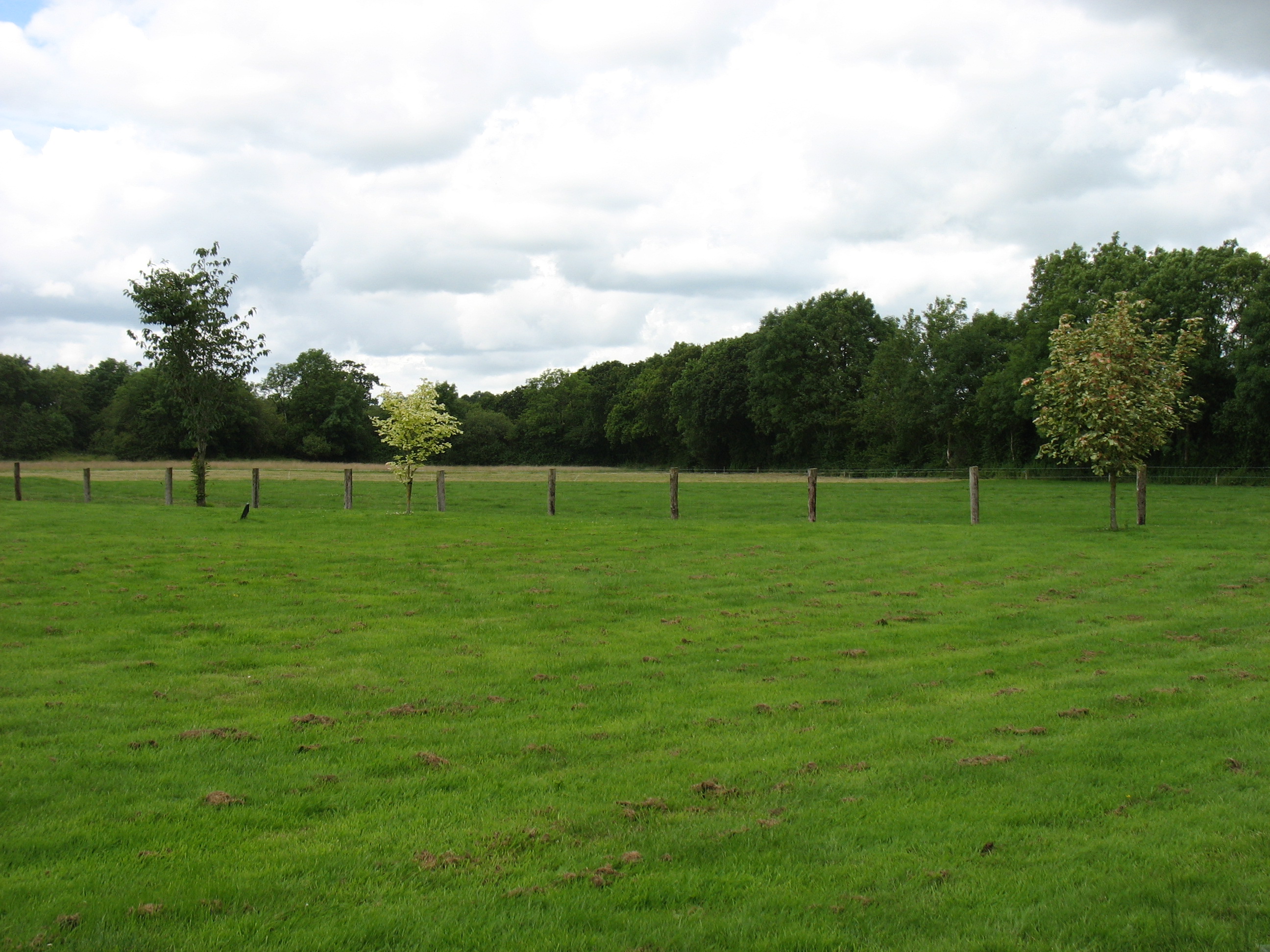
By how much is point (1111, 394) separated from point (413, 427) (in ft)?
68.8

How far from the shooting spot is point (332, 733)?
292 inches

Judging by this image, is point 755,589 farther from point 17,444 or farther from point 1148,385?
point 17,444

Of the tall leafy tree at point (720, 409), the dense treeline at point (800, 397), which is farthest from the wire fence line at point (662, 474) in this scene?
the tall leafy tree at point (720, 409)

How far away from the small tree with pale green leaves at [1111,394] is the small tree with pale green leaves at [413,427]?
59.8ft

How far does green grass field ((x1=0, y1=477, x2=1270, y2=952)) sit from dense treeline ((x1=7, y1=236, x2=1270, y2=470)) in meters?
31.8

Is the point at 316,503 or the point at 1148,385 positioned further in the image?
the point at 316,503

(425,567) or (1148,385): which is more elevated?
(1148,385)

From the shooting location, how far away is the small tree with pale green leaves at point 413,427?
30.0 metres

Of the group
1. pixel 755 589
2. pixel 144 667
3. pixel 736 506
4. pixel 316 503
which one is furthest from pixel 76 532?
pixel 736 506

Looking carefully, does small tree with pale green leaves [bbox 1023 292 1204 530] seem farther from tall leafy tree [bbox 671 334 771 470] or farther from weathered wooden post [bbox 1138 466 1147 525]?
tall leafy tree [bbox 671 334 771 470]

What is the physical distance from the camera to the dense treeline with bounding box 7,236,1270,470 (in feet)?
176

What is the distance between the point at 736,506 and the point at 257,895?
34599mm

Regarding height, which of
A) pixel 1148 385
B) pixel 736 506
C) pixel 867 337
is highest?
pixel 867 337

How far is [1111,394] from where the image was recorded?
85.0 ft
